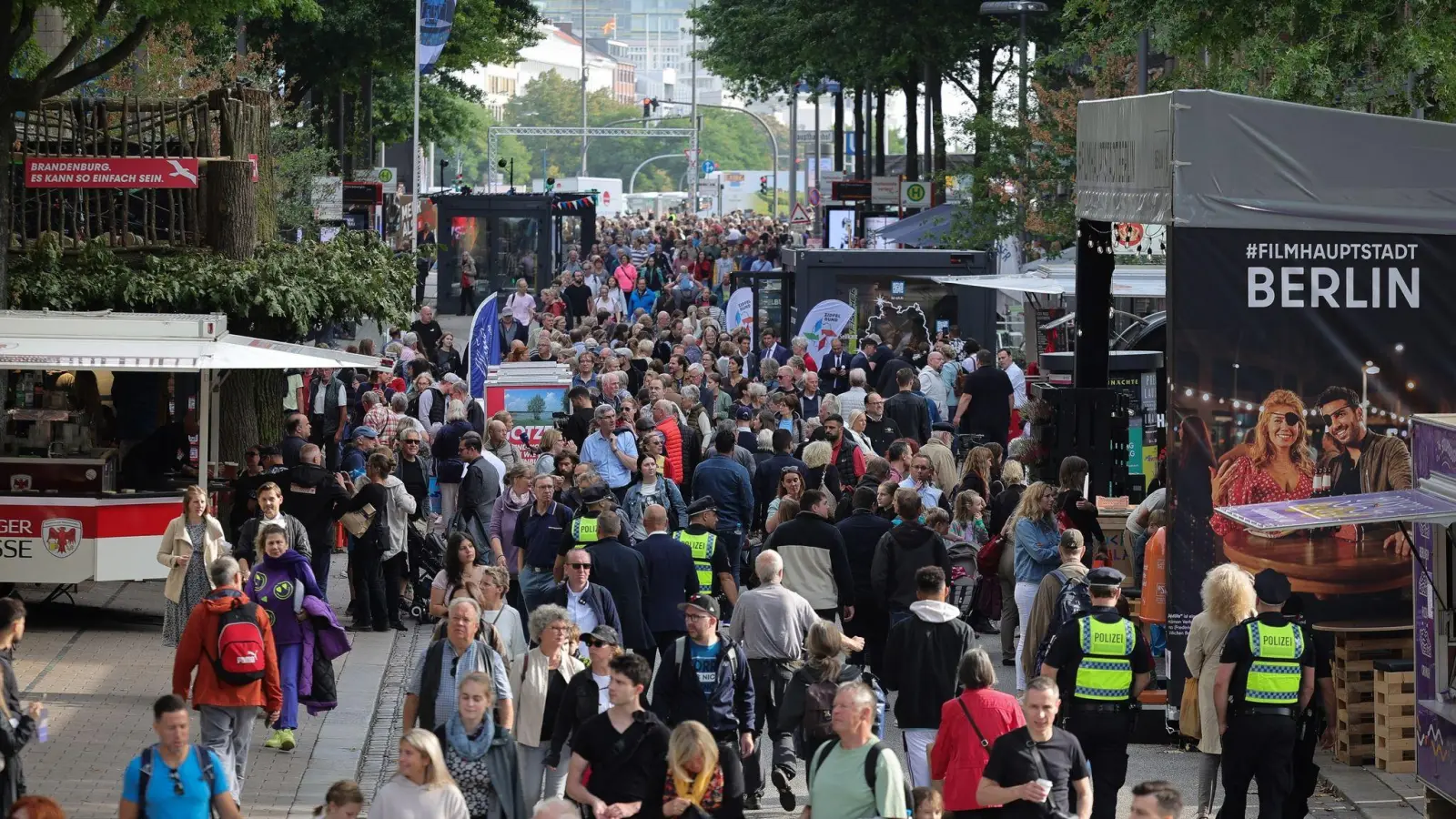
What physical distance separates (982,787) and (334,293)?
12.6m

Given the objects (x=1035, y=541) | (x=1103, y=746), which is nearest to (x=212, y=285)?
(x=1035, y=541)

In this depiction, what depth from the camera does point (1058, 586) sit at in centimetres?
1216

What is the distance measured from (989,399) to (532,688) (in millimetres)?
12739

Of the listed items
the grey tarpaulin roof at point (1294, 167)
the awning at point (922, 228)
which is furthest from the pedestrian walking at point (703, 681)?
the awning at point (922, 228)

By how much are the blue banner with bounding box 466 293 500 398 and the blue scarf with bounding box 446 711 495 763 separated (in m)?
13.5

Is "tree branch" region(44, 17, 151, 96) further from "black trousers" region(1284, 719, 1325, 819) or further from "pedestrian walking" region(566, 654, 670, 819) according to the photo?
"black trousers" region(1284, 719, 1325, 819)

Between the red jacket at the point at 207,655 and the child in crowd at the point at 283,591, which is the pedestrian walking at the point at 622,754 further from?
the child in crowd at the point at 283,591

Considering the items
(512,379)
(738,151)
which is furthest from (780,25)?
(738,151)

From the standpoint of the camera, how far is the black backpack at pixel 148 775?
8.69 meters

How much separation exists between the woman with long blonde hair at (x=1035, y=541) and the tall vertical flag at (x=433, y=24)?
2366 cm

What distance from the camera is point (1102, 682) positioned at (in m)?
10.2

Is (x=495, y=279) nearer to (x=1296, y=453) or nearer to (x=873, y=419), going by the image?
(x=873, y=419)

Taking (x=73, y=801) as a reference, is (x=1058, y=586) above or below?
above

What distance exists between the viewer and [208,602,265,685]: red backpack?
11039mm
